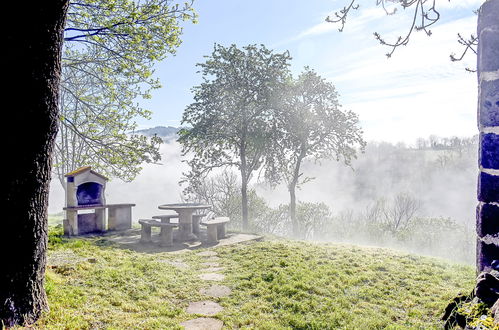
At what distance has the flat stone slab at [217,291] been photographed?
4.96 meters

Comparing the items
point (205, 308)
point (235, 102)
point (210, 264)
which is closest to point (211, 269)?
point (210, 264)

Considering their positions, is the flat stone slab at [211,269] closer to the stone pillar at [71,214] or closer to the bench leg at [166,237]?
the bench leg at [166,237]

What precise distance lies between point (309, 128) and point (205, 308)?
1437 cm

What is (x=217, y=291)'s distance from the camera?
5105mm

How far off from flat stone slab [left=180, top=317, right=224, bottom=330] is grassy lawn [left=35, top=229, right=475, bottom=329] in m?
0.10

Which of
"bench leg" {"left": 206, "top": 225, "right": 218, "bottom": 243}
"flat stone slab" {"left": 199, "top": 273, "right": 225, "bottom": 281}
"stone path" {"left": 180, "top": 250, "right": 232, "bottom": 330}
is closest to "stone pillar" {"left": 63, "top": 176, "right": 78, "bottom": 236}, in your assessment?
"bench leg" {"left": 206, "top": 225, "right": 218, "bottom": 243}

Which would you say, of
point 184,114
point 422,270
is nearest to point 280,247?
point 422,270

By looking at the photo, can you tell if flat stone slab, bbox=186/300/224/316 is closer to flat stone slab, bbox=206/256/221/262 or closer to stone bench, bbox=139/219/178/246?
flat stone slab, bbox=206/256/221/262

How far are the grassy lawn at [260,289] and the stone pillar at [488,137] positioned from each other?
132 cm

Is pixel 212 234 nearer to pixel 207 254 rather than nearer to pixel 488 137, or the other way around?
pixel 207 254

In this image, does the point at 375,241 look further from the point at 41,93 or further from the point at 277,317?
the point at 41,93

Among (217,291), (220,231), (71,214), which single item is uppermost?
(71,214)

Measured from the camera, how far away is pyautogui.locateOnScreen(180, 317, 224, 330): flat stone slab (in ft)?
12.3

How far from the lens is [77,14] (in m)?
8.16
